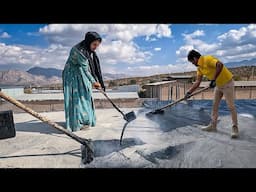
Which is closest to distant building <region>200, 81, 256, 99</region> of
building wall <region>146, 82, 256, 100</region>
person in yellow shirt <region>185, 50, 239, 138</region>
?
building wall <region>146, 82, 256, 100</region>

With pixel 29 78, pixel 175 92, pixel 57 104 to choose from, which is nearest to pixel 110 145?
pixel 57 104

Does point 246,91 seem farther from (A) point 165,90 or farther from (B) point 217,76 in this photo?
(B) point 217,76

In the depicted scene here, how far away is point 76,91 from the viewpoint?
328cm

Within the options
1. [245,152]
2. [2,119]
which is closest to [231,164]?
[245,152]

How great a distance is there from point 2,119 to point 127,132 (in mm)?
1567

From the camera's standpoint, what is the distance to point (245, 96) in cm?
766

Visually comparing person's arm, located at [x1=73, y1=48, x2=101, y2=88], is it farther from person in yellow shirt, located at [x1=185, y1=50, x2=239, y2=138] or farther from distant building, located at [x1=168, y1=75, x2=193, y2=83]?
distant building, located at [x1=168, y1=75, x2=193, y2=83]

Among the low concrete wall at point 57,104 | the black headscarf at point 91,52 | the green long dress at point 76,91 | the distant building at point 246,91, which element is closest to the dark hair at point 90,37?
the black headscarf at point 91,52

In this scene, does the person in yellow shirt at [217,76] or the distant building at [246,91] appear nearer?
the person in yellow shirt at [217,76]

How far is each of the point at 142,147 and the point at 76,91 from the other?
1.40 metres

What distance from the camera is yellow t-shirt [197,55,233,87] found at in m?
2.82

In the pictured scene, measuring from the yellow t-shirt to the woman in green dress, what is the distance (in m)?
1.39

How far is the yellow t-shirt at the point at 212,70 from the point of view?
2.82 meters

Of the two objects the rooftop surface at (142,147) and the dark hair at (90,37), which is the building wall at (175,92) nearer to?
the rooftop surface at (142,147)
